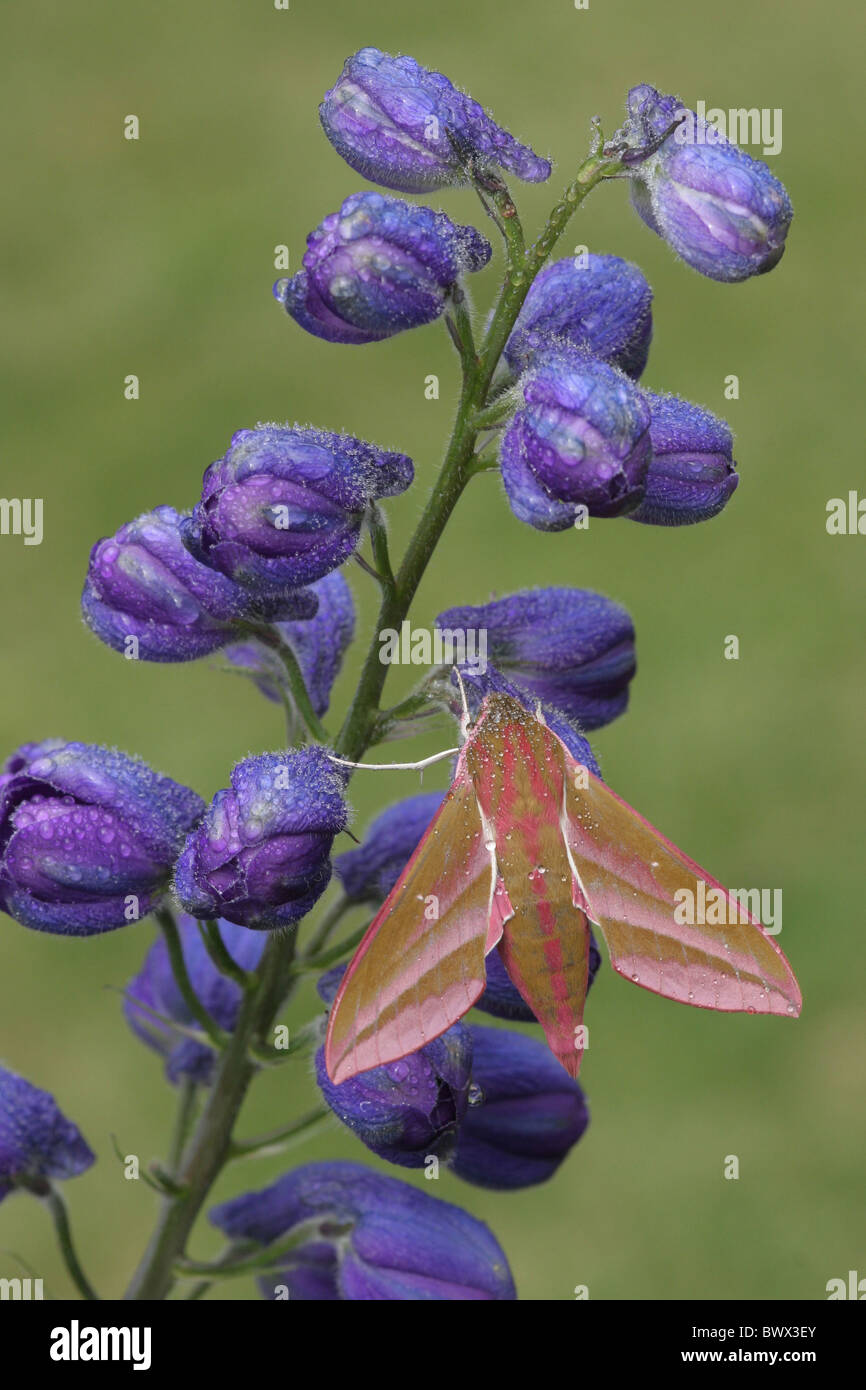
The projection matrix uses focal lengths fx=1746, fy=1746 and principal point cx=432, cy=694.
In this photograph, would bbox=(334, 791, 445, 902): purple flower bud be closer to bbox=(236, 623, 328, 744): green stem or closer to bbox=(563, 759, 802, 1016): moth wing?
bbox=(236, 623, 328, 744): green stem

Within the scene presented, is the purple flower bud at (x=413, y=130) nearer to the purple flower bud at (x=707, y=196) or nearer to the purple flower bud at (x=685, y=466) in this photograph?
the purple flower bud at (x=707, y=196)

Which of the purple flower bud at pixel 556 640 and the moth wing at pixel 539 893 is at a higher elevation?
the purple flower bud at pixel 556 640

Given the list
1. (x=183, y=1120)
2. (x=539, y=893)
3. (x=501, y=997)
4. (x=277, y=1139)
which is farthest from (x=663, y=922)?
(x=183, y=1120)

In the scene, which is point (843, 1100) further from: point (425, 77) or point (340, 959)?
point (425, 77)

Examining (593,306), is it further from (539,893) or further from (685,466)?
(539,893)

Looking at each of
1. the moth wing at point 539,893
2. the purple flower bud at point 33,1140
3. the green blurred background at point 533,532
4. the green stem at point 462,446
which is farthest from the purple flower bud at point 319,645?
the green blurred background at point 533,532

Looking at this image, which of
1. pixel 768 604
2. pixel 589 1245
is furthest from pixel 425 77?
pixel 768 604
